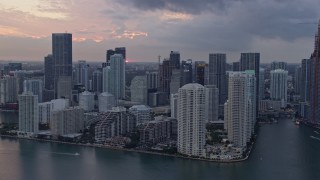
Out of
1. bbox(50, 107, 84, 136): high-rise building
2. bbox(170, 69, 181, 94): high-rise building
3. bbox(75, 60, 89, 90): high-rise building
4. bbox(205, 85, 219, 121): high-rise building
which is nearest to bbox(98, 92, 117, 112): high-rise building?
bbox(170, 69, 181, 94): high-rise building

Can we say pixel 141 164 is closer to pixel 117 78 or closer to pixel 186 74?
pixel 186 74

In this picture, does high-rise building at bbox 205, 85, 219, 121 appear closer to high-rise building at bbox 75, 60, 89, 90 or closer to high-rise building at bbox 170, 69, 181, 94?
high-rise building at bbox 170, 69, 181, 94

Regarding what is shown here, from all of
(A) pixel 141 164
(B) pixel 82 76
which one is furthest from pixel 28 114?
(B) pixel 82 76

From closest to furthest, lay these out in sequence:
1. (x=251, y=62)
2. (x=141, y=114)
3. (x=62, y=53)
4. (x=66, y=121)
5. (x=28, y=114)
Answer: (x=66, y=121) → (x=28, y=114) → (x=141, y=114) → (x=251, y=62) → (x=62, y=53)

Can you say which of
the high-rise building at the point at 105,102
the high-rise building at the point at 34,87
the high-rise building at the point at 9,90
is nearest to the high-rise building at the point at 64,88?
the high-rise building at the point at 34,87

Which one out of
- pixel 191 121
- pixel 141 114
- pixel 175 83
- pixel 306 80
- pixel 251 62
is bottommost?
pixel 141 114

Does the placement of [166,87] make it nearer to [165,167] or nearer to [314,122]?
[314,122]

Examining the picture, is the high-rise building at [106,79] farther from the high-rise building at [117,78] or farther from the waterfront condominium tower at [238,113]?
the waterfront condominium tower at [238,113]
